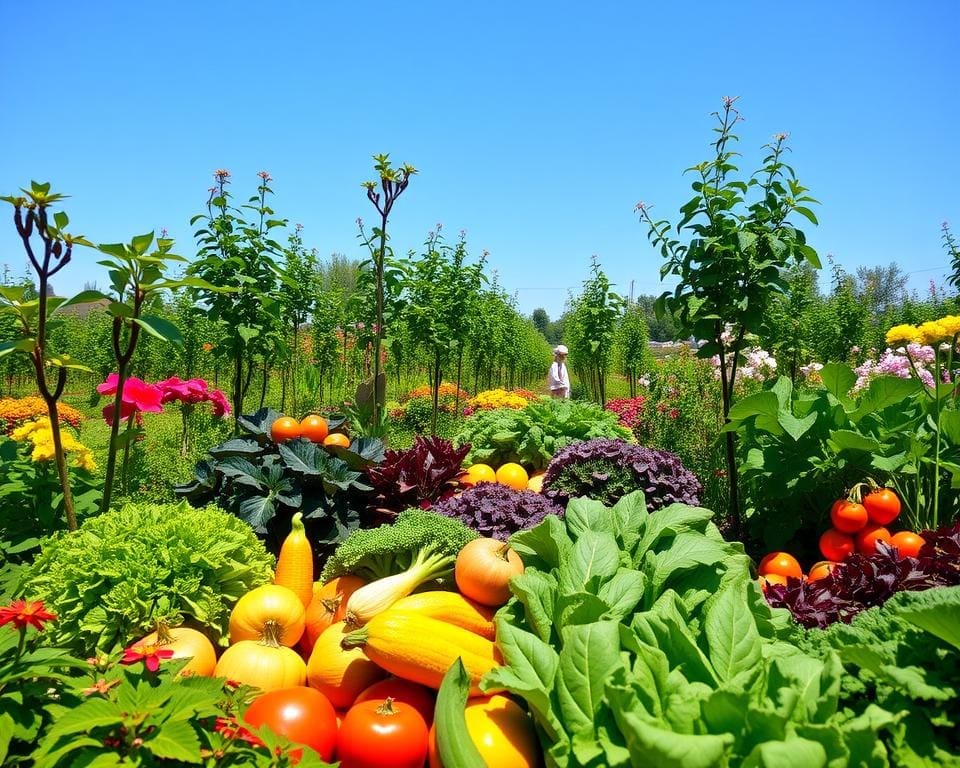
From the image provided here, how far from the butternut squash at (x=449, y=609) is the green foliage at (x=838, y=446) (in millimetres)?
2065

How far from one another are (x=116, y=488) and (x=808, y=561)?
4.27m

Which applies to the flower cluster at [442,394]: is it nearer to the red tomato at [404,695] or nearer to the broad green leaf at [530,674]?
the red tomato at [404,695]

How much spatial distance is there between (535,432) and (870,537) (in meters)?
2.12

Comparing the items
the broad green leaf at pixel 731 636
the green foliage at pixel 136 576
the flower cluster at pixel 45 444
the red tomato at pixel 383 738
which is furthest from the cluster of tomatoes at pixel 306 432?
the broad green leaf at pixel 731 636

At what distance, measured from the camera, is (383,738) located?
6.39 feet

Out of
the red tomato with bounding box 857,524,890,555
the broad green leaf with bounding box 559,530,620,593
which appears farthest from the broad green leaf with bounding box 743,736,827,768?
the red tomato with bounding box 857,524,890,555

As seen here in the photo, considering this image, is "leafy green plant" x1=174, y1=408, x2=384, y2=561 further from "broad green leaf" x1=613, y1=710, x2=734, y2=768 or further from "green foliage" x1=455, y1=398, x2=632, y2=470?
"broad green leaf" x1=613, y1=710, x2=734, y2=768

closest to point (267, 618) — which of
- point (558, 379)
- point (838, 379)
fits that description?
point (838, 379)

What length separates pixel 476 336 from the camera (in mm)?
13008

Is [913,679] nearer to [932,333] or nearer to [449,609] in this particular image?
[449,609]

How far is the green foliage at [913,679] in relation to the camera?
139cm

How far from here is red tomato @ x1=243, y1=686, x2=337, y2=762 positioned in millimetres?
1943

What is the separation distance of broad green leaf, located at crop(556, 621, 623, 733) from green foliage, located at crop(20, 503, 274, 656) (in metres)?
1.47

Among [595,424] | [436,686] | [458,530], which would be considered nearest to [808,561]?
[595,424]
